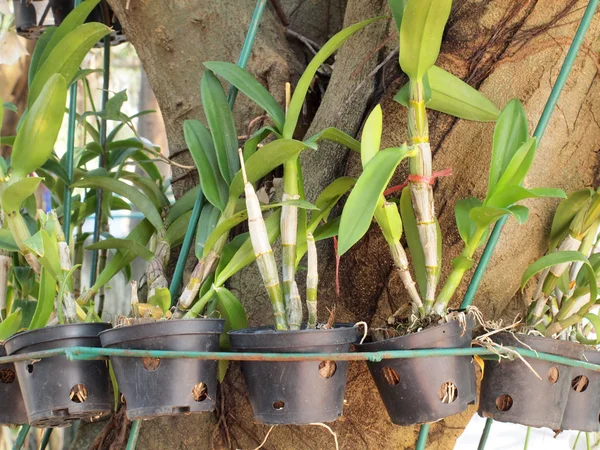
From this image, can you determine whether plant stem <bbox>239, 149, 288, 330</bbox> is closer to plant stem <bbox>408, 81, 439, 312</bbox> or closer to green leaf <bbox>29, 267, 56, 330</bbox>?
plant stem <bbox>408, 81, 439, 312</bbox>

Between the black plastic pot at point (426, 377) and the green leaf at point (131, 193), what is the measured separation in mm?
450

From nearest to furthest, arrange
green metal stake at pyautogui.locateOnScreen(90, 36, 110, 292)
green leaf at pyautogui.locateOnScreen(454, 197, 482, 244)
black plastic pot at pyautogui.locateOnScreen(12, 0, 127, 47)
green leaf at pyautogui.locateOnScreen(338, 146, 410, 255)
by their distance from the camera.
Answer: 1. green leaf at pyautogui.locateOnScreen(338, 146, 410, 255)
2. green leaf at pyautogui.locateOnScreen(454, 197, 482, 244)
3. green metal stake at pyautogui.locateOnScreen(90, 36, 110, 292)
4. black plastic pot at pyautogui.locateOnScreen(12, 0, 127, 47)

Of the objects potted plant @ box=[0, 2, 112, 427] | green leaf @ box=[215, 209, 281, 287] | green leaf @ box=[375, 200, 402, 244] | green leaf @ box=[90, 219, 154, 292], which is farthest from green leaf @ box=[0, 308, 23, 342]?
green leaf @ box=[375, 200, 402, 244]

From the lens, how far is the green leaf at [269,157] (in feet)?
2.65

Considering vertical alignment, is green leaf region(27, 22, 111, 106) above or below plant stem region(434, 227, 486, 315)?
above

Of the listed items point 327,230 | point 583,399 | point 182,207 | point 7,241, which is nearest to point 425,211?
point 327,230

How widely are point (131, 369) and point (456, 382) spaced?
366 millimetres

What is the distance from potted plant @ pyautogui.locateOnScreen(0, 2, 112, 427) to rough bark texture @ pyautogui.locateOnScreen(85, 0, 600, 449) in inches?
9.0

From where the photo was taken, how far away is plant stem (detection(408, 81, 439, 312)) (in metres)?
0.82

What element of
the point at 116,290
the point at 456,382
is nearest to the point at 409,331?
the point at 456,382

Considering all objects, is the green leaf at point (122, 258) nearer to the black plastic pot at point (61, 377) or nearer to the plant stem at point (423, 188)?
the black plastic pot at point (61, 377)

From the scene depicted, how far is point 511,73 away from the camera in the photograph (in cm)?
93

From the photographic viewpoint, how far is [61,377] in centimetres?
83

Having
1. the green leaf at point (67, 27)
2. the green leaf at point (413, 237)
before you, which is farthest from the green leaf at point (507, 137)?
the green leaf at point (67, 27)
